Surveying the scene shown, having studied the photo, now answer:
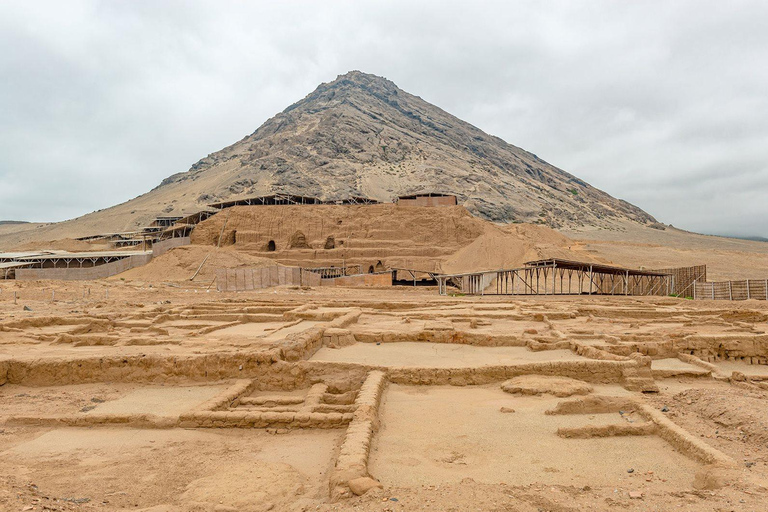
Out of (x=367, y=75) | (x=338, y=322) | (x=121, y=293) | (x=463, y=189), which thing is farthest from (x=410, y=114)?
(x=338, y=322)

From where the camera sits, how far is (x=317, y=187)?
77.1 m

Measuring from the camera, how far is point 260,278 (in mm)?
27469

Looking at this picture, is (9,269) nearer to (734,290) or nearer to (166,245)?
(166,245)

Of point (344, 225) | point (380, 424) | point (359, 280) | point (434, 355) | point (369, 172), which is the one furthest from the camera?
point (369, 172)

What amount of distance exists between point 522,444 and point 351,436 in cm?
211

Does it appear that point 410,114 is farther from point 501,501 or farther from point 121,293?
point 501,501

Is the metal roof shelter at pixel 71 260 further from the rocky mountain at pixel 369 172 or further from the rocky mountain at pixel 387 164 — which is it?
the rocky mountain at pixel 387 164

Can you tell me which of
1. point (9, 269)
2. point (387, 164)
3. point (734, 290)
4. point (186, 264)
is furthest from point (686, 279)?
point (387, 164)

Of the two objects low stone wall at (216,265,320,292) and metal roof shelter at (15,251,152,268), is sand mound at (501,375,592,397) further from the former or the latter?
metal roof shelter at (15,251,152,268)

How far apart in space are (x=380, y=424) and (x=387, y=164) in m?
89.4

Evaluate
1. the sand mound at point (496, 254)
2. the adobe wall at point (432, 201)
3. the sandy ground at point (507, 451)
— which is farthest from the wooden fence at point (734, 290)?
the adobe wall at point (432, 201)

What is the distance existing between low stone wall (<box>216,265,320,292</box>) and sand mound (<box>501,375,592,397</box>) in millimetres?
21252

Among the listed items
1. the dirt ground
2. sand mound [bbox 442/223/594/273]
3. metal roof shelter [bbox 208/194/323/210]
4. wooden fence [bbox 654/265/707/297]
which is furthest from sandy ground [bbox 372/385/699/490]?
metal roof shelter [bbox 208/194/323/210]

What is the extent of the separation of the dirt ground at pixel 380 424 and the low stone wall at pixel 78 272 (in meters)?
24.3
